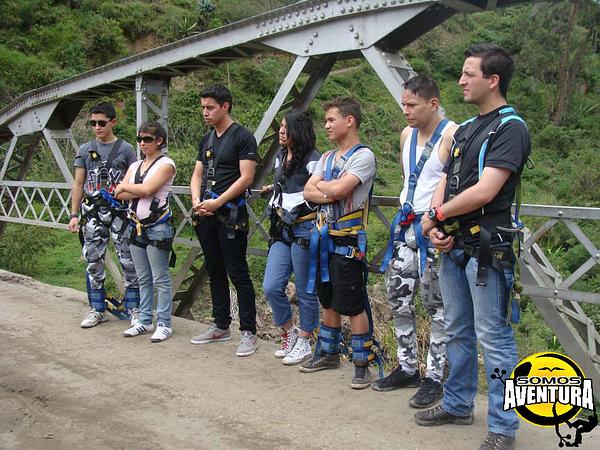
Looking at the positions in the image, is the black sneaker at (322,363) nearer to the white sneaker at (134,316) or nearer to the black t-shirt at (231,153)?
the black t-shirt at (231,153)

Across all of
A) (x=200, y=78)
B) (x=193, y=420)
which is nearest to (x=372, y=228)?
(x=200, y=78)

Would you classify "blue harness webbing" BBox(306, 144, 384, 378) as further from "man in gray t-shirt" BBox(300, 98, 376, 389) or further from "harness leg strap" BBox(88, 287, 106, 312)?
"harness leg strap" BBox(88, 287, 106, 312)

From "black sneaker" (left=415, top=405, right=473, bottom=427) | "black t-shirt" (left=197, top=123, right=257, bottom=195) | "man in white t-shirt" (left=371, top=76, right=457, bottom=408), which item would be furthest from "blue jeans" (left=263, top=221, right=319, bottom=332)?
"black sneaker" (left=415, top=405, right=473, bottom=427)

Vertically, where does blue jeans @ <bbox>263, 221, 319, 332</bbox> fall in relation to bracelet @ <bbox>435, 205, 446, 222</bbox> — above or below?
below

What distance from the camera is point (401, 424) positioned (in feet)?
12.0

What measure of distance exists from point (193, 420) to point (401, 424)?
1303mm

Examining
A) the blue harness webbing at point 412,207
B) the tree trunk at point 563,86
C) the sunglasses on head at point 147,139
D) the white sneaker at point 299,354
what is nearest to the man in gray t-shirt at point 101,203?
the sunglasses on head at point 147,139

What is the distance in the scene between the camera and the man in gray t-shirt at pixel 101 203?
5.72m

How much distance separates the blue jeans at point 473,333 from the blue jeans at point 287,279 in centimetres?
138

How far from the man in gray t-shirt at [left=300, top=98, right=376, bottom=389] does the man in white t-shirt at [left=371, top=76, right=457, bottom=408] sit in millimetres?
266

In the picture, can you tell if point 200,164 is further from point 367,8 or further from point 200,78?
point 200,78

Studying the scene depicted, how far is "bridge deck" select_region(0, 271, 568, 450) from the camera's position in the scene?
140 inches

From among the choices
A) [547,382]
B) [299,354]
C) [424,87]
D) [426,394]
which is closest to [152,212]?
[299,354]

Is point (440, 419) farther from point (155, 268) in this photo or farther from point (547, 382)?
point (155, 268)
